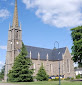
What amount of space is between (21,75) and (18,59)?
4.45 m

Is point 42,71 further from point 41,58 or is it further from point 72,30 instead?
point 41,58

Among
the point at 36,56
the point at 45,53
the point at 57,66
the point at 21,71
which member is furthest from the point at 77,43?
the point at 45,53

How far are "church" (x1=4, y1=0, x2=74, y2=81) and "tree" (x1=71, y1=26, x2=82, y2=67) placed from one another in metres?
26.6

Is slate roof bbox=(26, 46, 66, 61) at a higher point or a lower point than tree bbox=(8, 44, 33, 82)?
higher

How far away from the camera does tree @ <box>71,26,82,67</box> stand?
39.4m

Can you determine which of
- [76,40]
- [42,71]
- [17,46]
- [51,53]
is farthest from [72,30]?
[51,53]

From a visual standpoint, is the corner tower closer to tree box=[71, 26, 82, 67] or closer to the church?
the church

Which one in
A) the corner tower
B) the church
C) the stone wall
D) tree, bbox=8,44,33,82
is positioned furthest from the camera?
the stone wall

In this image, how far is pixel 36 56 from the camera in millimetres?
69375

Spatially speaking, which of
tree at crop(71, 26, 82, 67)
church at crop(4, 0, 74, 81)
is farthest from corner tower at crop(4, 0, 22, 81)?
tree at crop(71, 26, 82, 67)

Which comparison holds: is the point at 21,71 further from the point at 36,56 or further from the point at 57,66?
the point at 57,66

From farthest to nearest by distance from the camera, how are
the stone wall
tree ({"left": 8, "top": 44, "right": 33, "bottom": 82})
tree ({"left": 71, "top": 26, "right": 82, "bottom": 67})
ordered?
the stone wall → tree ({"left": 8, "top": 44, "right": 33, "bottom": 82}) → tree ({"left": 71, "top": 26, "right": 82, "bottom": 67})

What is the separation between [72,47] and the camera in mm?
42281

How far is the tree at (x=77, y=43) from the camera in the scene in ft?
129
